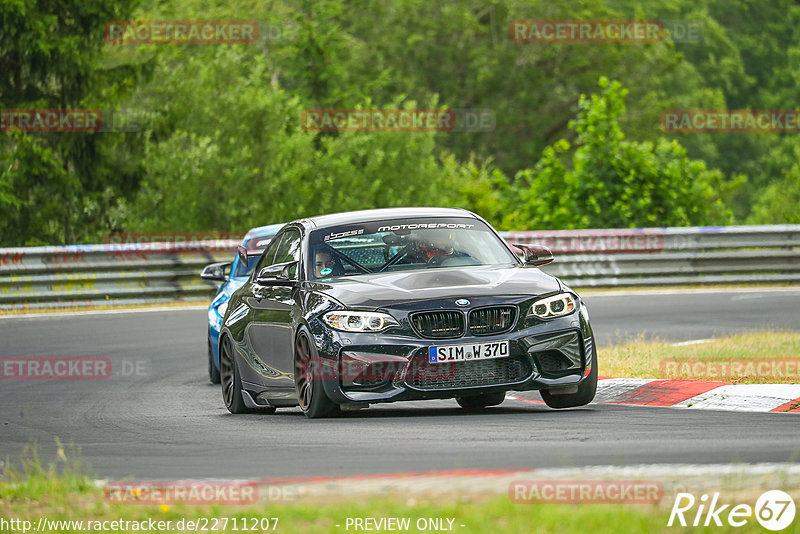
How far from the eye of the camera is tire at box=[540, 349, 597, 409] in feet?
33.4

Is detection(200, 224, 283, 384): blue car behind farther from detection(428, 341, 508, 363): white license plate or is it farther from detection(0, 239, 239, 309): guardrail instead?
detection(0, 239, 239, 309): guardrail

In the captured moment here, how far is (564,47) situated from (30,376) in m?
56.3

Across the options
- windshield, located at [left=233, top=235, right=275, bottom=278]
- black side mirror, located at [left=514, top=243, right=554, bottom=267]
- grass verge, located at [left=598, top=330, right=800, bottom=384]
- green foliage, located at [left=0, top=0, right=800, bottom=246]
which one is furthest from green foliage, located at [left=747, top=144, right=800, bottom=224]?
black side mirror, located at [left=514, top=243, right=554, bottom=267]

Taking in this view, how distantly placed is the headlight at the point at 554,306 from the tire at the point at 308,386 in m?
1.52

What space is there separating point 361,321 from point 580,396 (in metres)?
1.73

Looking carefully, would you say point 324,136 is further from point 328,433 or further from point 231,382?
point 328,433

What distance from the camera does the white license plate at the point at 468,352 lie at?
9625mm

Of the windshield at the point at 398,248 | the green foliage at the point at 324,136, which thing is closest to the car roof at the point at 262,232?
the windshield at the point at 398,248

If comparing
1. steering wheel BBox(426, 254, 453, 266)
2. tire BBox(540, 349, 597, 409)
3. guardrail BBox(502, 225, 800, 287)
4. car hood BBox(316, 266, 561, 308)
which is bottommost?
guardrail BBox(502, 225, 800, 287)

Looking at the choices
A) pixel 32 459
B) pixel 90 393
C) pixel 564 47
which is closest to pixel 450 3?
pixel 564 47

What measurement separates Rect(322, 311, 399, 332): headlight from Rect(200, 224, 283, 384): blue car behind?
4.54 meters

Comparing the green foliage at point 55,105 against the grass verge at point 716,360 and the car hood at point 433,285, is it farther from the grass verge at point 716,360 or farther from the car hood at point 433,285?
the car hood at point 433,285

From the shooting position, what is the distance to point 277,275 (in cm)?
1104

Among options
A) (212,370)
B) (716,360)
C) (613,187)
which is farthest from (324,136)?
(716,360)
